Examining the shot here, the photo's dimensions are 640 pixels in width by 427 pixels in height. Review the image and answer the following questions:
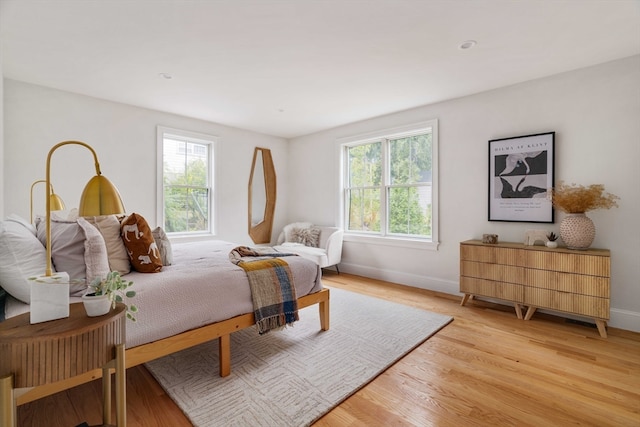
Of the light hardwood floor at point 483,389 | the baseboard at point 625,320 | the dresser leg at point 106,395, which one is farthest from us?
the baseboard at point 625,320

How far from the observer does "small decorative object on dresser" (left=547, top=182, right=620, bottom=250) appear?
276 cm

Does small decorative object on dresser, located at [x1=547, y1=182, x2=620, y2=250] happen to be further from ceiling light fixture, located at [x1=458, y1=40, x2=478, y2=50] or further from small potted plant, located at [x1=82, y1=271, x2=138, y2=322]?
small potted plant, located at [x1=82, y1=271, x2=138, y2=322]

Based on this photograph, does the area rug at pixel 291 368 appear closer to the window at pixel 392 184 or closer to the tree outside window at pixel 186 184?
the window at pixel 392 184

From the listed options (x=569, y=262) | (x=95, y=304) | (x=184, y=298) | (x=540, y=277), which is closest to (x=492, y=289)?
(x=540, y=277)

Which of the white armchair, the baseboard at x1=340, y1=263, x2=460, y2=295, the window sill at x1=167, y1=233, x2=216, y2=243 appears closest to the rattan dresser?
the baseboard at x1=340, y1=263, x2=460, y2=295

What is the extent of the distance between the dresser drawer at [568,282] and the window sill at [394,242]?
1.20 m

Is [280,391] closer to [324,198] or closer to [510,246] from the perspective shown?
[510,246]

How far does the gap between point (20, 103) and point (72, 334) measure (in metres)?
3.64

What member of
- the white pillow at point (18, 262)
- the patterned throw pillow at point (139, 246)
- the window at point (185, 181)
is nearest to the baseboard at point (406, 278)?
the window at point (185, 181)

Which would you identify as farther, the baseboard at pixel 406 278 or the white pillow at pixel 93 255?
the baseboard at pixel 406 278

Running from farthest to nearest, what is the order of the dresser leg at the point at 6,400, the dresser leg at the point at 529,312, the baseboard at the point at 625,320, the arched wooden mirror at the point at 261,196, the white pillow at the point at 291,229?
the arched wooden mirror at the point at 261,196 → the white pillow at the point at 291,229 → the dresser leg at the point at 529,312 → the baseboard at the point at 625,320 → the dresser leg at the point at 6,400

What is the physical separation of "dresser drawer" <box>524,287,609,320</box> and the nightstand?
11.5ft

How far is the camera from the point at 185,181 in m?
4.63

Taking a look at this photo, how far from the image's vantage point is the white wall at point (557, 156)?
2781 millimetres
